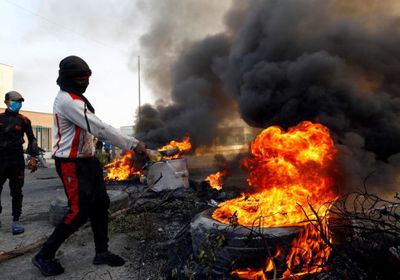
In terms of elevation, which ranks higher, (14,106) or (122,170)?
(14,106)

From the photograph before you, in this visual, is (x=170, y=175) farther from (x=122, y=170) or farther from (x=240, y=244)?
(x=240, y=244)

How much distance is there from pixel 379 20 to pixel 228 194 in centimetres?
782

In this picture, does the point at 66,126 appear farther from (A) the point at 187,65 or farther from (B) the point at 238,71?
(A) the point at 187,65

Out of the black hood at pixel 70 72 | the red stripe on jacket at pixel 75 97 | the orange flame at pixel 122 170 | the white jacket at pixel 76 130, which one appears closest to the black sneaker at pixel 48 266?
the white jacket at pixel 76 130

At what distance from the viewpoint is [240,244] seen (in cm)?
297

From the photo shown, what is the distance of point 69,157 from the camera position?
333 cm

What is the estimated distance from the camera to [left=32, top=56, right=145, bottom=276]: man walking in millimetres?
3283

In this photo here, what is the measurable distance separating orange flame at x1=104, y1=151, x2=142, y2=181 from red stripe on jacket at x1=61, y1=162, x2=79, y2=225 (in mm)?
6730

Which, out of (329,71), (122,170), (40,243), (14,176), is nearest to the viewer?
(40,243)

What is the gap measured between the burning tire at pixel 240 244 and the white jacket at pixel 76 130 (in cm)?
128

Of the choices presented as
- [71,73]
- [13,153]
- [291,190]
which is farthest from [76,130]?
[291,190]

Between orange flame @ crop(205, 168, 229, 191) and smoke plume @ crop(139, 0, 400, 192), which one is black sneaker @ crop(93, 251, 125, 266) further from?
smoke plume @ crop(139, 0, 400, 192)

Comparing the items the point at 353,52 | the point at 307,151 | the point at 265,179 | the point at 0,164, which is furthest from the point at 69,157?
the point at 353,52

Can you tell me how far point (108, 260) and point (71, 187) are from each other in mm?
937
